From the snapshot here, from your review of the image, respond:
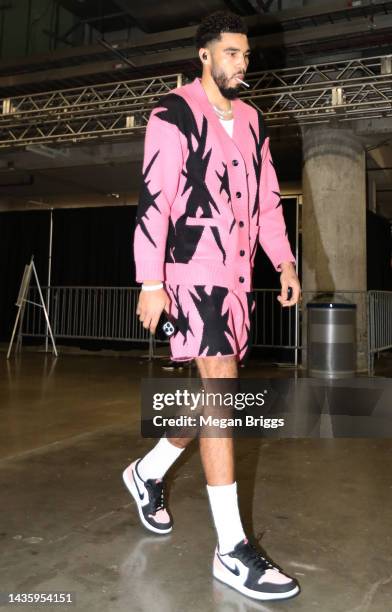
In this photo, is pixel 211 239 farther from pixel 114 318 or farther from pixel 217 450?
pixel 114 318

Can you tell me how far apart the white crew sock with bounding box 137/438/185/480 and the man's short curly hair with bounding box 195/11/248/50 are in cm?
125

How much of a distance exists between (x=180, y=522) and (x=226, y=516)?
1.39ft

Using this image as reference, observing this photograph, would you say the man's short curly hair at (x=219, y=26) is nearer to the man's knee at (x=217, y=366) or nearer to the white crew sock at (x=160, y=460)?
the man's knee at (x=217, y=366)

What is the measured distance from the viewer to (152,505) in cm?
Answer: 171

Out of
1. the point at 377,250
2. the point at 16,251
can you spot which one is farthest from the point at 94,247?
the point at 377,250

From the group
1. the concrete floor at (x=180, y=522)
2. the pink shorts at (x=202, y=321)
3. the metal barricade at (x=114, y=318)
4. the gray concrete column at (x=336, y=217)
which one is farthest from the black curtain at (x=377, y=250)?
the pink shorts at (x=202, y=321)

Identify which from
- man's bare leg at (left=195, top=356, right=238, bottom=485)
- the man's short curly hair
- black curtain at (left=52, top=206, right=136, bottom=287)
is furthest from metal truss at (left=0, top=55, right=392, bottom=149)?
man's bare leg at (left=195, top=356, right=238, bottom=485)

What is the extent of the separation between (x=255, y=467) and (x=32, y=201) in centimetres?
1136

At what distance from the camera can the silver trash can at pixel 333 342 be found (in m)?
5.75

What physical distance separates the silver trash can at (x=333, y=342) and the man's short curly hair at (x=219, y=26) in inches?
179

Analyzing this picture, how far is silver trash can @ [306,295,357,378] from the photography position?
5747 mm

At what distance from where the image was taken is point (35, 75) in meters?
7.57

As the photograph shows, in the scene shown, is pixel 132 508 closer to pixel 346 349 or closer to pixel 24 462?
pixel 24 462

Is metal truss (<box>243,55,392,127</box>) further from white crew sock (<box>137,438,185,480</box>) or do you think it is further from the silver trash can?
white crew sock (<box>137,438,185,480</box>)
